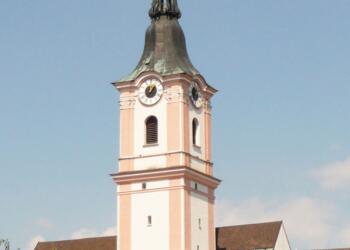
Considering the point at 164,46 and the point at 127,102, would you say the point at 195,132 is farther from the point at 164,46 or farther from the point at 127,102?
the point at 164,46

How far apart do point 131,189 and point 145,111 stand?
17.6 ft

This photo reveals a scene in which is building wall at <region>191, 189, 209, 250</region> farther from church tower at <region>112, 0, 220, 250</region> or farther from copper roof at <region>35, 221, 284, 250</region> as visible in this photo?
copper roof at <region>35, 221, 284, 250</region>

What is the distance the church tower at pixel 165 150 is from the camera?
71438 mm

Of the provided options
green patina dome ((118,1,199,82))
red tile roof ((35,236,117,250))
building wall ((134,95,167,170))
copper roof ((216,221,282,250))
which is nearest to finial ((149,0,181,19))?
green patina dome ((118,1,199,82))

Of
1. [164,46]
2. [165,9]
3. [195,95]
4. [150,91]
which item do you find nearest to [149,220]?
[150,91]

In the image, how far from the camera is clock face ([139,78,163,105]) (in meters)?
73.8

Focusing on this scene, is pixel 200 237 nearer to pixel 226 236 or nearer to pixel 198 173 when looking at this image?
pixel 198 173

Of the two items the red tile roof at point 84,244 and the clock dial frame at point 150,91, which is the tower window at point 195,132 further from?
the red tile roof at point 84,244

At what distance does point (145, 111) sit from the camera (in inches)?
2913

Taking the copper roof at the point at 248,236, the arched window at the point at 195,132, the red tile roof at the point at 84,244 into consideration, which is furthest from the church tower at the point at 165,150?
the red tile roof at the point at 84,244

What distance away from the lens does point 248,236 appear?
84938 millimetres

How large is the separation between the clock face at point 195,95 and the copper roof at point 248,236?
14180mm

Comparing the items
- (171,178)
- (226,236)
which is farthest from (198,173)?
(226,236)

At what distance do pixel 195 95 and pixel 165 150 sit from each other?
15.7 ft
